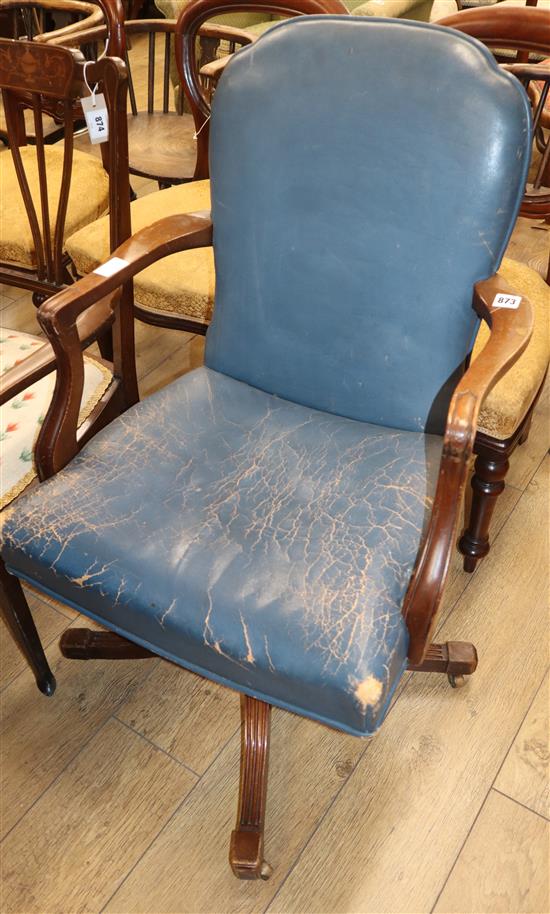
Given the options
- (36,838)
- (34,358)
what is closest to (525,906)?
(36,838)

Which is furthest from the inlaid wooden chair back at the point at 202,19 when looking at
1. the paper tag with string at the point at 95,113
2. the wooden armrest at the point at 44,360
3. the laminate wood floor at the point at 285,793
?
the laminate wood floor at the point at 285,793

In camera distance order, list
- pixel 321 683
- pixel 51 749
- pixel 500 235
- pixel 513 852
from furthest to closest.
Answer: pixel 51 749, pixel 513 852, pixel 500 235, pixel 321 683

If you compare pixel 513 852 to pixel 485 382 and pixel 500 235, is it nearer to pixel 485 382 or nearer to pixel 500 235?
pixel 485 382

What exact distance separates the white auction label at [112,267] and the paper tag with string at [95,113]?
24cm

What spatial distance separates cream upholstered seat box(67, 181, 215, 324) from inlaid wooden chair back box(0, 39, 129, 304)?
0.18ft

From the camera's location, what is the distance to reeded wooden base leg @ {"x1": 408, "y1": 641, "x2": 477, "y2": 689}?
1.32 meters

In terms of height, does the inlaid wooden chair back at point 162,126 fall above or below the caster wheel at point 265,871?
above

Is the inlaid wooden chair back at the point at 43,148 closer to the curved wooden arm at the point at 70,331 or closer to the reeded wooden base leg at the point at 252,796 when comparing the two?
the curved wooden arm at the point at 70,331

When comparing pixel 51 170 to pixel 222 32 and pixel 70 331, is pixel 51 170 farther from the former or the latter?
pixel 70 331

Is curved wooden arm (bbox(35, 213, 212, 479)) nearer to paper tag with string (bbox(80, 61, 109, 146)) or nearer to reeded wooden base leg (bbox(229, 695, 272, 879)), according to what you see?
paper tag with string (bbox(80, 61, 109, 146))

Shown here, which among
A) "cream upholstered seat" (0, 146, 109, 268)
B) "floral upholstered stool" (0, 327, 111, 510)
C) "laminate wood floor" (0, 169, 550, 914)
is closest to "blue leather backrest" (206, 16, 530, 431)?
"floral upholstered stool" (0, 327, 111, 510)

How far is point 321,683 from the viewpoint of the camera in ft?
2.79

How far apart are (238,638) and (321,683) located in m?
0.11

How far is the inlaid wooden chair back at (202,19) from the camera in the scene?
161cm
